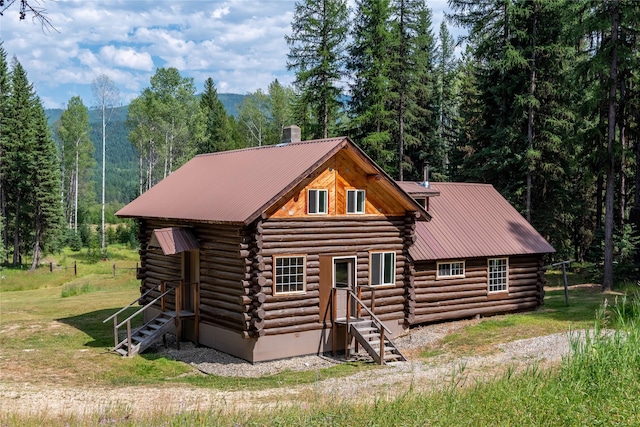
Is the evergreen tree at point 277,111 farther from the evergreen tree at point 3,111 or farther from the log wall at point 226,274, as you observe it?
the log wall at point 226,274

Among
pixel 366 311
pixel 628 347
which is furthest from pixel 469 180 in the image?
pixel 628 347

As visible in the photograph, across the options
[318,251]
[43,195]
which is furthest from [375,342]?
[43,195]

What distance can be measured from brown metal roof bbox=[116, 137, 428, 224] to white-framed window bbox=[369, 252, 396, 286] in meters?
2.01

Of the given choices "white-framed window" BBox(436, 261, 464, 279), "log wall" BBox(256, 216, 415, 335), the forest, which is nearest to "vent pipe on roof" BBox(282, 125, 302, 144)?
"log wall" BBox(256, 216, 415, 335)

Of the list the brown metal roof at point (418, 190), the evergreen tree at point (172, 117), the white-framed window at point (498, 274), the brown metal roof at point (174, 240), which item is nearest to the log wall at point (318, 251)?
the brown metal roof at point (418, 190)

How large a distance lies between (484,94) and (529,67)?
4.05 m

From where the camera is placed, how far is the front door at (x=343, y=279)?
21.1 metres

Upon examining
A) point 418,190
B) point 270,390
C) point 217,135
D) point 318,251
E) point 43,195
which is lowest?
point 270,390

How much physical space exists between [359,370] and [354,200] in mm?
5880

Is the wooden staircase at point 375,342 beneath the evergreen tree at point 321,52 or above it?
beneath

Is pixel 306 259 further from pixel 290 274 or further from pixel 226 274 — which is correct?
pixel 226 274

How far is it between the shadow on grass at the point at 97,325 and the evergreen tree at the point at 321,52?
62.1ft

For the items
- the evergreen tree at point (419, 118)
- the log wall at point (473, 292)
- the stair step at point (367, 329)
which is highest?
the evergreen tree at point (419, 118)

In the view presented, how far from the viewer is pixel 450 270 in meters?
24.4
